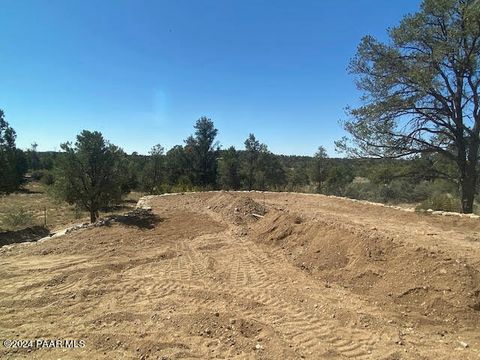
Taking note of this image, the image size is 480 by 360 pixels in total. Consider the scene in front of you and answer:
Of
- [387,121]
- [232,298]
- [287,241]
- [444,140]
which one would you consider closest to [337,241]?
[287,241]

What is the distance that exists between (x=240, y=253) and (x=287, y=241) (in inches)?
51.8

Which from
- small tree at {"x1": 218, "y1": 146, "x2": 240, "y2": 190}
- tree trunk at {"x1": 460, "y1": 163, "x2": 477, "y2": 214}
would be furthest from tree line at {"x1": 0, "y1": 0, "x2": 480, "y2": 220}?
small tree at {"x1": 218, "y1": 146, "x2": 240, "y2": 190}

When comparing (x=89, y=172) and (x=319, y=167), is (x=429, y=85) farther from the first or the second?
(x=319, y=167)

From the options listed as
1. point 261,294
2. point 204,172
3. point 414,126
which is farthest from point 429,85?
point 204,172

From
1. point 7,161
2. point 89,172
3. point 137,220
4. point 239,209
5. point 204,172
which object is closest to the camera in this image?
point 137,220

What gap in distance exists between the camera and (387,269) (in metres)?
5.89

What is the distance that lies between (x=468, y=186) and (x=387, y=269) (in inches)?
319

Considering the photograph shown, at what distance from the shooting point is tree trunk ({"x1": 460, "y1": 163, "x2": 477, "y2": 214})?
38.1 ft

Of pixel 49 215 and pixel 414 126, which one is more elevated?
pixel 414 126

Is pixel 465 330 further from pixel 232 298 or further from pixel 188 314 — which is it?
pixel 188 314

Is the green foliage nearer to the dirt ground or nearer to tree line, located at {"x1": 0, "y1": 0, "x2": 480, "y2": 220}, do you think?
tree line, located at {"x1": 0, "y1": 0, "x2": 480, "y2": 220}

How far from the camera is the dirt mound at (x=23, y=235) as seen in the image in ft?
50.3

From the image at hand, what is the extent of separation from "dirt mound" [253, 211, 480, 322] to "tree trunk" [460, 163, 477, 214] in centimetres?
661

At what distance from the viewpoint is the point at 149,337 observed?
4352 millimetres
